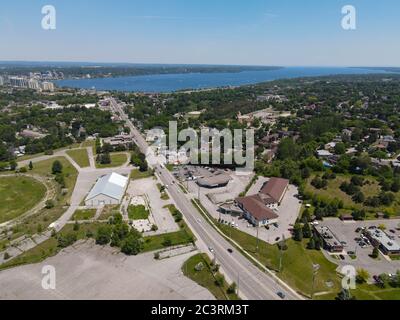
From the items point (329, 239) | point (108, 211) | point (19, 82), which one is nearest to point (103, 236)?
point (108, 211)

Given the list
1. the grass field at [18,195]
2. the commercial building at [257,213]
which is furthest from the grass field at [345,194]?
the grass field at [18,195]

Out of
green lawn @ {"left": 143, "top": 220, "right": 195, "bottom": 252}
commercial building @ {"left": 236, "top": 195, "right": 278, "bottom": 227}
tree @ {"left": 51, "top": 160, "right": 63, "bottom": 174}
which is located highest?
tree @ {"left": 51, "top": 160, "right": 63, "bottom": 174}

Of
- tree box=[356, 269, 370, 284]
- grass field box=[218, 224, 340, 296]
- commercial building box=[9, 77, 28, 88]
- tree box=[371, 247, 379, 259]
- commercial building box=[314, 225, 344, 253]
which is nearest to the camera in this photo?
grass field box=[218, 224, 340, 296]

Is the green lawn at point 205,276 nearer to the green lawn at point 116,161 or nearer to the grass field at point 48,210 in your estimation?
the grass field at point 48,210

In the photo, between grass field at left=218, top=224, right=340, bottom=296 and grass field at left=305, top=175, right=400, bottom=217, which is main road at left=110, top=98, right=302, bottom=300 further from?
grass field at left=305, top=175, right=400, bottom=217

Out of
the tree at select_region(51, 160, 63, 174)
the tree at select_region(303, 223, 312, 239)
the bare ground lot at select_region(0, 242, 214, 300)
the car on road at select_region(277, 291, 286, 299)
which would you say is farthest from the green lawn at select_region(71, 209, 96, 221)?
the tree at select_region(303, 223, 312, 239)
